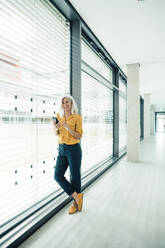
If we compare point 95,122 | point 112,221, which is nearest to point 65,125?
point 112,221

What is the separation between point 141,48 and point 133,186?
11.2 ft

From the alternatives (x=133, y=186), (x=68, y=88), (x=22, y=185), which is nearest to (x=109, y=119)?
(x=133, y=186)

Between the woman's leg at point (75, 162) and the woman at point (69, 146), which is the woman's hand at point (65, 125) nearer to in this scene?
the woman at point (69, 146)

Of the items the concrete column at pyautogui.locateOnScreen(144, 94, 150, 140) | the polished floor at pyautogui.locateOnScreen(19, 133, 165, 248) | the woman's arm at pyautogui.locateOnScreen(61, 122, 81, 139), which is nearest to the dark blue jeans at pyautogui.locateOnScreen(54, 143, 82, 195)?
the woman's arm at pyautogui.locateOnScreen(61, 122, 81, 139)

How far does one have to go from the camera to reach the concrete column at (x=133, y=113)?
5887 millimetres

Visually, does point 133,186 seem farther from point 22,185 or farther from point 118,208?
point 22,185

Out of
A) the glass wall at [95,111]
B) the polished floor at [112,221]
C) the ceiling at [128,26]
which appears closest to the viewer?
the polished floor at [112,221]

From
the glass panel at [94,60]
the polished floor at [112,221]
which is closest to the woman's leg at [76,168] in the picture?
the polished floor at [112,221]

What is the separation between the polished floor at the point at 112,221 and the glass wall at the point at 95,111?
93 centimetres

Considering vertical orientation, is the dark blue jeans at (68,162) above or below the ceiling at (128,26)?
below

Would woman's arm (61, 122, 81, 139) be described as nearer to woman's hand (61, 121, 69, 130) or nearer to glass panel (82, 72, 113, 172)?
woman's hand (61, 121, 69, 130)

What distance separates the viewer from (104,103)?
5.44 metres

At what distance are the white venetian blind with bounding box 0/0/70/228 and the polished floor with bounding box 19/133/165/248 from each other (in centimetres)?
51

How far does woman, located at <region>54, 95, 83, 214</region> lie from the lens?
2.38 metres
